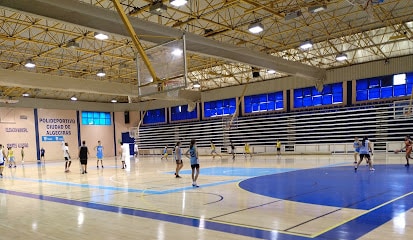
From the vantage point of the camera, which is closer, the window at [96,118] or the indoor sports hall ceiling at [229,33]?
the indoor sports hall ceiling at [229,33]

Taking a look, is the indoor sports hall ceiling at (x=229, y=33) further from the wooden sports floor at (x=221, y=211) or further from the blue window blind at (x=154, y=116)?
the blue window blind at (x=154, y=116)

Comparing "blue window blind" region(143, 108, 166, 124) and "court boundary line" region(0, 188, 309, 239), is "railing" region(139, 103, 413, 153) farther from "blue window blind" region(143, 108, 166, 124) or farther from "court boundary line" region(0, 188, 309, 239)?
"court boundary line" region(0, 188, 309, 239)

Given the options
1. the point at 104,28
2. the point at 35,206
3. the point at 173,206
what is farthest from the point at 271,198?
the point at 104,28

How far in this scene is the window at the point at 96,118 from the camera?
44094mm

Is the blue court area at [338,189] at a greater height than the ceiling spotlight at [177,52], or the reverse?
the ceiling spotlight at [177,52]

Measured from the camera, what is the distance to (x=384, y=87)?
91.0ft

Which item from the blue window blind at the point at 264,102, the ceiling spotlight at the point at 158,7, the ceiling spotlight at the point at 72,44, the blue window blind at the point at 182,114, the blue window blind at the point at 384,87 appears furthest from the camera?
the blue window blind at the point at 182,114

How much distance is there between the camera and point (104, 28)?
13836 mm

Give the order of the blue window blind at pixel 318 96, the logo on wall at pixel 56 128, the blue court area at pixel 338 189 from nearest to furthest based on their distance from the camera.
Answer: the blue court area at pixel 338 189, the blue window blind at pixel 318 96, the logo on wall at pixel 56 128

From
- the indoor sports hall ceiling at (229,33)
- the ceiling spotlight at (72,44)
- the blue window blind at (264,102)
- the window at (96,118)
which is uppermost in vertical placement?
the indoor sports hall ceiling at (229,33)

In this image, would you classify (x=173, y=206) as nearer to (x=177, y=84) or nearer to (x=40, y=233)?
(x=40, y=233)

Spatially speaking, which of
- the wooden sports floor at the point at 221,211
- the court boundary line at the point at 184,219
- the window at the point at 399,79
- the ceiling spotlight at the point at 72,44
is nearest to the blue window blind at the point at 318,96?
the window at the point at 399,79

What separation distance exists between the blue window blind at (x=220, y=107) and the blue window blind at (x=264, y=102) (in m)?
1.65

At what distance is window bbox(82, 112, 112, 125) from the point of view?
4409 cm
